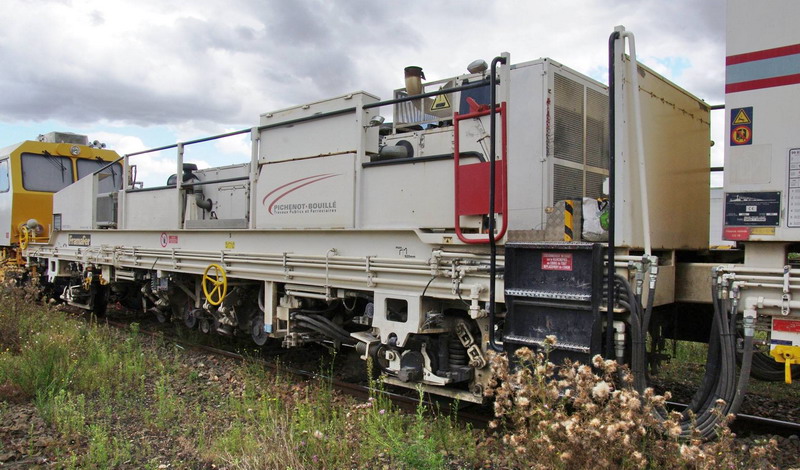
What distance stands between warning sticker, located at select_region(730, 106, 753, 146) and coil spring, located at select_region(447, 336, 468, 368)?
8.30 ft

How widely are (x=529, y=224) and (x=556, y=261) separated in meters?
0.81

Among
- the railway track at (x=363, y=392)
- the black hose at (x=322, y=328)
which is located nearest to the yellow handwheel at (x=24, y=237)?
the railway track at (x=363, y=392)

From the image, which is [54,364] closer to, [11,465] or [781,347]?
[11,465]

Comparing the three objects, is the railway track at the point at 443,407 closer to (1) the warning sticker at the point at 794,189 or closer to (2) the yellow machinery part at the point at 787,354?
(2) the yellow machinery part at the point at 787,354

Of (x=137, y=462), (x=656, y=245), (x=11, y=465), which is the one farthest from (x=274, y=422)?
(x=656, y=245)

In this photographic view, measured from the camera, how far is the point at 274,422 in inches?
171

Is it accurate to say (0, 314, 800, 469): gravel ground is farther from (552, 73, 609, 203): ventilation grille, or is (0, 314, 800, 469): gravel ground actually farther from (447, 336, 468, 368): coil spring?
(552, 73, 609, 203): ventilation grille

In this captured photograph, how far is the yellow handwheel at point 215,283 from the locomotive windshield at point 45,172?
7.39 m

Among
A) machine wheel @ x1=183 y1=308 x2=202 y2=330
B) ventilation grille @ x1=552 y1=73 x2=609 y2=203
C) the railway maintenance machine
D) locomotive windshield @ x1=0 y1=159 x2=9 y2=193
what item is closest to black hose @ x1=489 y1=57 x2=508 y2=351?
the railway maintenance machine

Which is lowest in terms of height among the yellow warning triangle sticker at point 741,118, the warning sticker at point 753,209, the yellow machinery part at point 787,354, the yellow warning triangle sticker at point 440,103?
the yellow machinery part at point 787,354

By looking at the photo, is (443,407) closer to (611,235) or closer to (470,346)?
(470,346)

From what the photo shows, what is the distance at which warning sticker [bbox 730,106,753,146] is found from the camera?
3713 mm

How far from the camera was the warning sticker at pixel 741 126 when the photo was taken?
371 centimetres

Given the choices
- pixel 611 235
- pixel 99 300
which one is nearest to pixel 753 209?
pixel 611 235
